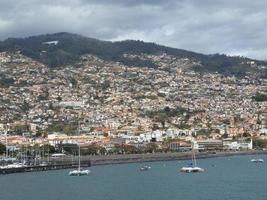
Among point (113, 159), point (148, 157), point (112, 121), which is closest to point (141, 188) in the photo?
point (113, 159)

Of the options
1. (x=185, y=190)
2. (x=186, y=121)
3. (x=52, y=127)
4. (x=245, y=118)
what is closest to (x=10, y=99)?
(x=52, y=127)

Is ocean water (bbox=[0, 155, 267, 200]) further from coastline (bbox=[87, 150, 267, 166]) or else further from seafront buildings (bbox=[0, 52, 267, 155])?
seafront buildings (bbox=[0, 52, 267, 155])

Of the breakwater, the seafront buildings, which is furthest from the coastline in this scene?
the seafront buildings

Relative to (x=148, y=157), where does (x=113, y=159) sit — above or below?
above

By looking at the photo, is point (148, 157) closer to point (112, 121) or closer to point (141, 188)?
point (112, 121)

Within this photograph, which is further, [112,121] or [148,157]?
[112,121]

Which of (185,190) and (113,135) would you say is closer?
(185,190)

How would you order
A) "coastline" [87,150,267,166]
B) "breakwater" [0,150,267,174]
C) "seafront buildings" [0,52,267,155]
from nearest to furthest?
1. "breakwater" [0,150,267,174]
2. "coastline" [87,150,267,166]
3. "seafront buildings" [0,52,267,155]

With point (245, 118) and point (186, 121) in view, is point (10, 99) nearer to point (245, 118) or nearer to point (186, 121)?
point (186, 121)

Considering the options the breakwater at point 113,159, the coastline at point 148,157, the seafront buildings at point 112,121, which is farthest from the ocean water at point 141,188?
A: the seafront buildings at point 112,121

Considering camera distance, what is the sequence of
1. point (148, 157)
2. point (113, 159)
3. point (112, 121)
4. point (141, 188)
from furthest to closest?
point (112, 121) → point (148, 157) → point (113, 159) → point (141, 188)

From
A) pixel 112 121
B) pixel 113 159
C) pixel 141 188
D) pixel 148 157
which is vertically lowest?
pixel 148 157
